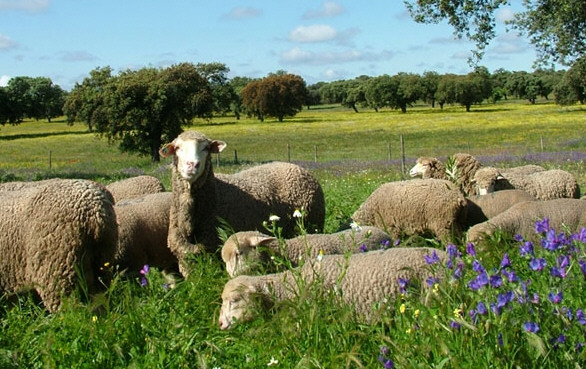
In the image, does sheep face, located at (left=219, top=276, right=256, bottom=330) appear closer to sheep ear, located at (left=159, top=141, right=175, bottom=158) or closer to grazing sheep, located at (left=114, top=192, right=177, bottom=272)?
sheep ear, located at (left=159, top=141, right=175, bottom=158)

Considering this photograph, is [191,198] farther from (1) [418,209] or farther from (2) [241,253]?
(1) [418,209]

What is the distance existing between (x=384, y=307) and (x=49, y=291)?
308cm

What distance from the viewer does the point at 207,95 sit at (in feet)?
122

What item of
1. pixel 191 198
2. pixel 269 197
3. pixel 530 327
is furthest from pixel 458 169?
pixel 530 327

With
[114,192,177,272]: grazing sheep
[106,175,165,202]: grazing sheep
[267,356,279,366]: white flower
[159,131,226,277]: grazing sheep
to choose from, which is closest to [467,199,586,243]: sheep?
[159,131,226,277]: grazing sheep

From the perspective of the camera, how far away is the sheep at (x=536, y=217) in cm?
756

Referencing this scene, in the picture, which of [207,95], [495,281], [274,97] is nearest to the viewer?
[495,281]

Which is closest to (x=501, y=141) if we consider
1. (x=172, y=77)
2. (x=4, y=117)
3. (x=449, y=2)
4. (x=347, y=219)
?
(x=172, y=77)

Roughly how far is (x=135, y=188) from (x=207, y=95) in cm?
2792

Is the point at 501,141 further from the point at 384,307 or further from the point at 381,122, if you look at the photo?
the point at 384,307

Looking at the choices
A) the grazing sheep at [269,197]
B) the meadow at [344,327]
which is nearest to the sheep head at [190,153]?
the grazing sheep at [269,197]

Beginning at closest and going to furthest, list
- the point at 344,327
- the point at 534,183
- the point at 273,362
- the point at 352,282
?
the point at 273,362 → the point at 344,327 → the point at 352,282 → the point at 534,183

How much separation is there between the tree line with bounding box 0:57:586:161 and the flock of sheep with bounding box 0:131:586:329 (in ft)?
39.2

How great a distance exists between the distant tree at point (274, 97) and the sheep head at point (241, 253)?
278 feet
